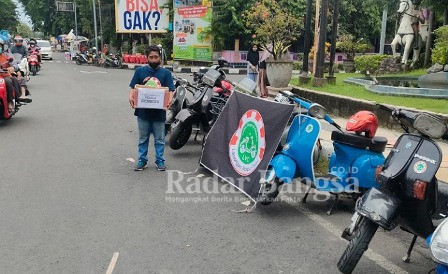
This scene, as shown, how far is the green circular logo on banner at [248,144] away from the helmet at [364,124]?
0.93 metres

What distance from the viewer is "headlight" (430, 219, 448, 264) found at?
2506mm

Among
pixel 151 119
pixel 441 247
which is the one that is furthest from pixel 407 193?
pixel 151 119

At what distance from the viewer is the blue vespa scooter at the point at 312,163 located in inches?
172

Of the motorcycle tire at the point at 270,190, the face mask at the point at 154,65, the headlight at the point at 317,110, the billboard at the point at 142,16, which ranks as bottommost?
the motorcycle tire at the point at 270,190

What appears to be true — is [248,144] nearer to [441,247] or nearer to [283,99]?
[283,99]

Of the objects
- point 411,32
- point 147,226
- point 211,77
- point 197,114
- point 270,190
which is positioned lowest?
point 147,226

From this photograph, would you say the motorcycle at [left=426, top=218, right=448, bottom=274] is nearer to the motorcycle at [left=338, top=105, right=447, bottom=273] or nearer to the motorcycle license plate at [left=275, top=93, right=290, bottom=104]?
the motorcycle at [left=338, top=105, right=447, bottom=273]

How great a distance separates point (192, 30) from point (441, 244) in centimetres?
2630

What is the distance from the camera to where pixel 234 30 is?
26.2m

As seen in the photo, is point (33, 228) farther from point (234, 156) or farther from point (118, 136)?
point (118, 136)

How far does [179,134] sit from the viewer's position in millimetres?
6633

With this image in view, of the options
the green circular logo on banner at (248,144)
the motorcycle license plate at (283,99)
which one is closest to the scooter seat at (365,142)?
the motorcycle license plate at (283,99)

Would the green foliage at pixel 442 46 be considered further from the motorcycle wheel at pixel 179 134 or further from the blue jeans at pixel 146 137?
the blue jeans at pixel 146 137

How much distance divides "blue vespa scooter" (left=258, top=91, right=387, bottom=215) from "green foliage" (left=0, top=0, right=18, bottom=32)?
6909 cm
